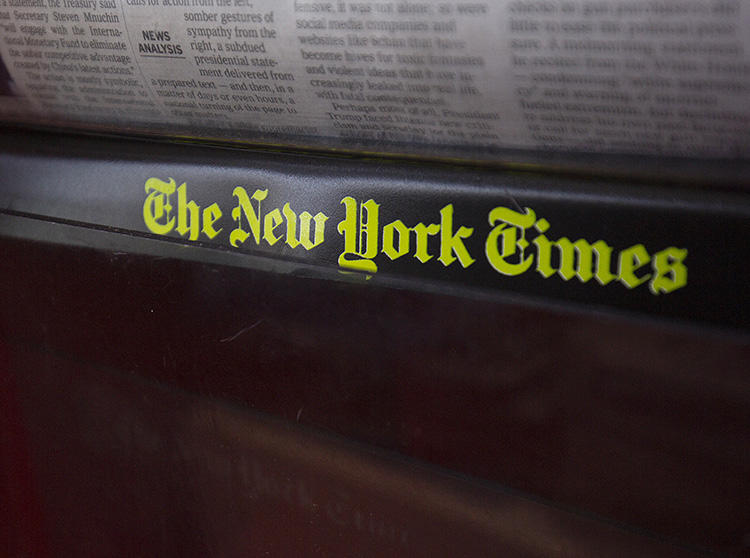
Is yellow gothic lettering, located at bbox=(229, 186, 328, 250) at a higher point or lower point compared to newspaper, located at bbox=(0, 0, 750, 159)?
lower

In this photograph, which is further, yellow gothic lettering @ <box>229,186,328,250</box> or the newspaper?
yellow gothic lettering @ <box>229,186,328,250</box>

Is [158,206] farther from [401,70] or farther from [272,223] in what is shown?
[401,70]

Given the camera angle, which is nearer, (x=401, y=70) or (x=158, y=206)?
(x=401, y=70)

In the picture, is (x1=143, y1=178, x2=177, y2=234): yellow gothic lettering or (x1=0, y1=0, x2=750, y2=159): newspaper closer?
(x1=0, y1=0, x2=750, y2=159): newspaper

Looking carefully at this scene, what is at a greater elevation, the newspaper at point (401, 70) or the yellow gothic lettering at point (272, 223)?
the newspaper at point (401, 70)

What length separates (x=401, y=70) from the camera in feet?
1.22

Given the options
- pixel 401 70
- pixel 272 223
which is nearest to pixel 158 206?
pixel 272 223

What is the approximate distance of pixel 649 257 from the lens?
34 centimetres

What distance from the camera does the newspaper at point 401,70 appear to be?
315 millimetres

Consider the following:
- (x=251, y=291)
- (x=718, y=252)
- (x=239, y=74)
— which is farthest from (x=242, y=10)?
(x=718, y=252)

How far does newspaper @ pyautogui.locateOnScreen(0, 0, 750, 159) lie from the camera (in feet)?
1.03

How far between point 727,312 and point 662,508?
10 cm

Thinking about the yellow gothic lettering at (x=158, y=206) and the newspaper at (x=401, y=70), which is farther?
the yellow gothic lettering at (x=158, y=206)

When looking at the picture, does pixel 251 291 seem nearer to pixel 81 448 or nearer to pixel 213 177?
pixel 213 177
